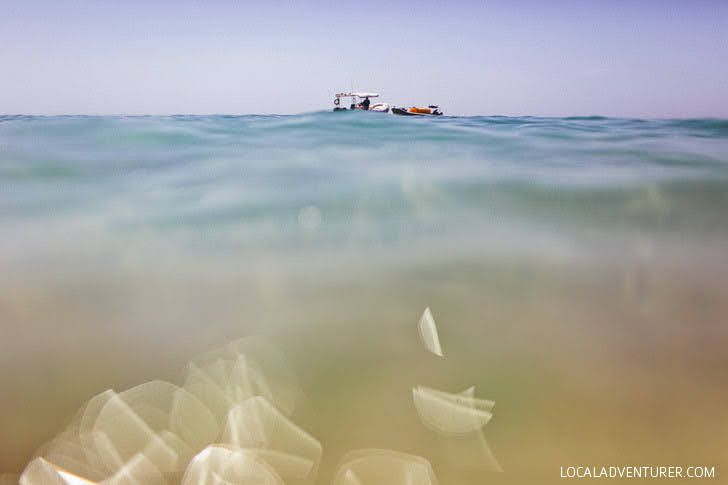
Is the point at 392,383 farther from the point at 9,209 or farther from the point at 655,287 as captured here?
the point at 9,209

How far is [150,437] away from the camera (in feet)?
5.21

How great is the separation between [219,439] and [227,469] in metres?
0.14

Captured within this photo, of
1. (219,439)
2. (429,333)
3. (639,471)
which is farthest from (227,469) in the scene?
(639,471)

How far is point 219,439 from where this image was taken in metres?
1.57

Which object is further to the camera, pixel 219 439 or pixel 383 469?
pixel 219 439

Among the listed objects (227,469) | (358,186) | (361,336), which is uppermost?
(358,186)

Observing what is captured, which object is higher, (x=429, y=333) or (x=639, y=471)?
(x=429, y=333)

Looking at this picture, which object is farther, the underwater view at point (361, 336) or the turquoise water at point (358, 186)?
the turquoise water at point (358, 186)

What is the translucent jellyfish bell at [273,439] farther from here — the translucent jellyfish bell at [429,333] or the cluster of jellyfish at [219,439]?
the translucent jellyfish bell at [429,333]

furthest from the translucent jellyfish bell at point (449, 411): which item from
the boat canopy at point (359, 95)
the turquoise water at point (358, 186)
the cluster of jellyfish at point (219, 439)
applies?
the boat canopy at point (359, 95)

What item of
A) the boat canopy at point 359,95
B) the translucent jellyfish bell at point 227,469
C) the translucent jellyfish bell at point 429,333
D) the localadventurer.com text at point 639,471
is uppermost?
the boat canopy at point 359,95

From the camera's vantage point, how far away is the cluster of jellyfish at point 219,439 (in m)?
1.42

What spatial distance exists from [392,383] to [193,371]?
990 mm

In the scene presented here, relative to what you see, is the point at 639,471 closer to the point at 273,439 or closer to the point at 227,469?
the point at 273,439
